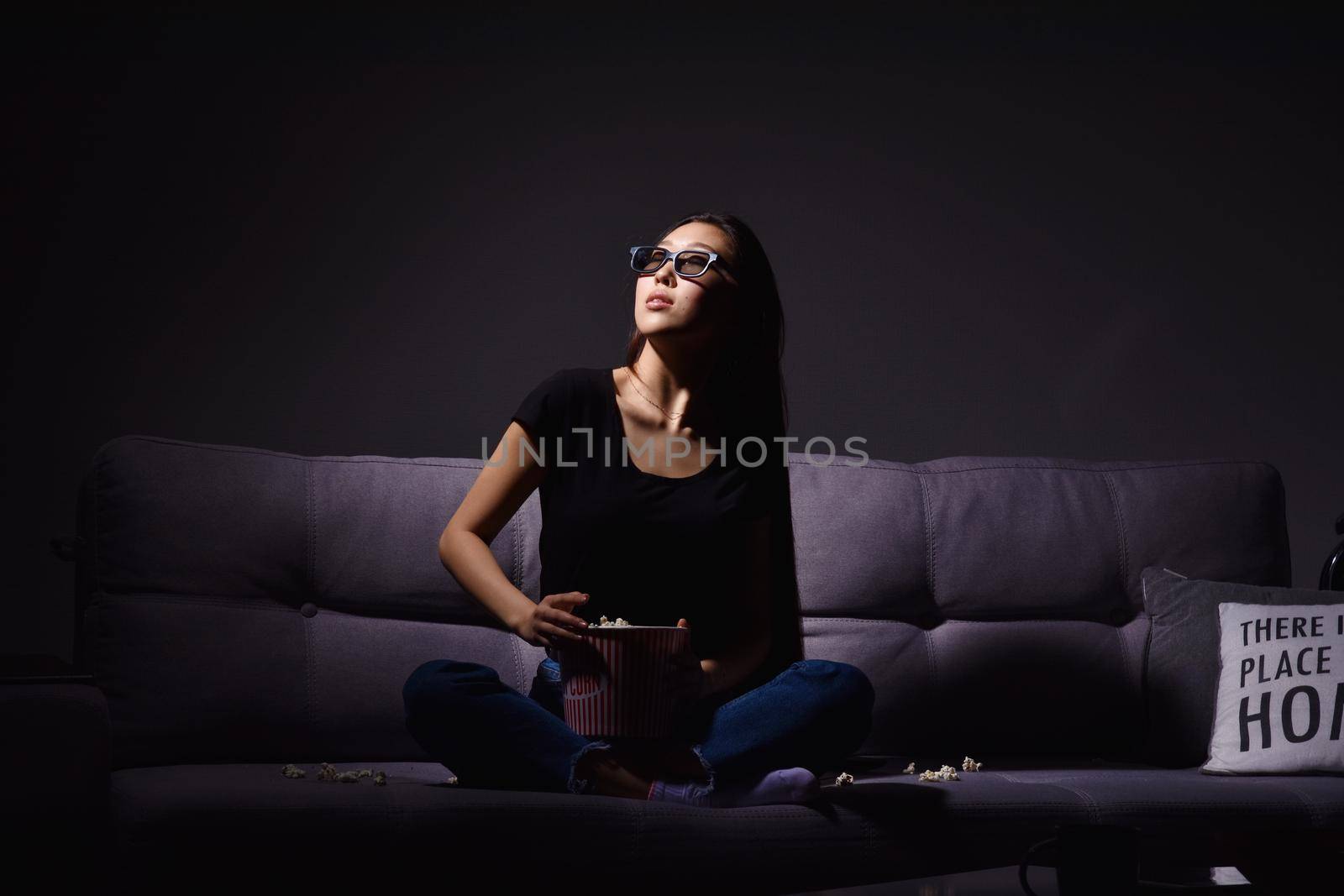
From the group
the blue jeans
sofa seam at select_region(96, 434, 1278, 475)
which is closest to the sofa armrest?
the blue jeans

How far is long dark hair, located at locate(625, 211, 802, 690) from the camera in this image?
5.97ft

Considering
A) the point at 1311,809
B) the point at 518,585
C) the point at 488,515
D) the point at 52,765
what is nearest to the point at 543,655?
the point at 518,585

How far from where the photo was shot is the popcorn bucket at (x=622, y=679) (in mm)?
1391

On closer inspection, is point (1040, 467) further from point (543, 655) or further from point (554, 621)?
point (554, 621)

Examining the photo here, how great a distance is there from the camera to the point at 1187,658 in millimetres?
2014

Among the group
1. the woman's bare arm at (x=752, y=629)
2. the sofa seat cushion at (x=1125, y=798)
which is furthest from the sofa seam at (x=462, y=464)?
the sofa seat cushion at (x=1125, y=798)

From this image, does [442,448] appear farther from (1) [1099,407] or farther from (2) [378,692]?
(1) [1099,407]

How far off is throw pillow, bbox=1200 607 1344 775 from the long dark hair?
0.67 meters

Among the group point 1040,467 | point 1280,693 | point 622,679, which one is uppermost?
point 1040,467

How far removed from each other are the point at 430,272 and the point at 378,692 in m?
0.98

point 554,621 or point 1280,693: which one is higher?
point 554,621

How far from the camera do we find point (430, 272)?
251cm

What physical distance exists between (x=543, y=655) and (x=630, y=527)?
1.12 ft

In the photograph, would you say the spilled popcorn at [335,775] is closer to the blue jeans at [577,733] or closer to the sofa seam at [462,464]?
the blue jeans at [577,733]
